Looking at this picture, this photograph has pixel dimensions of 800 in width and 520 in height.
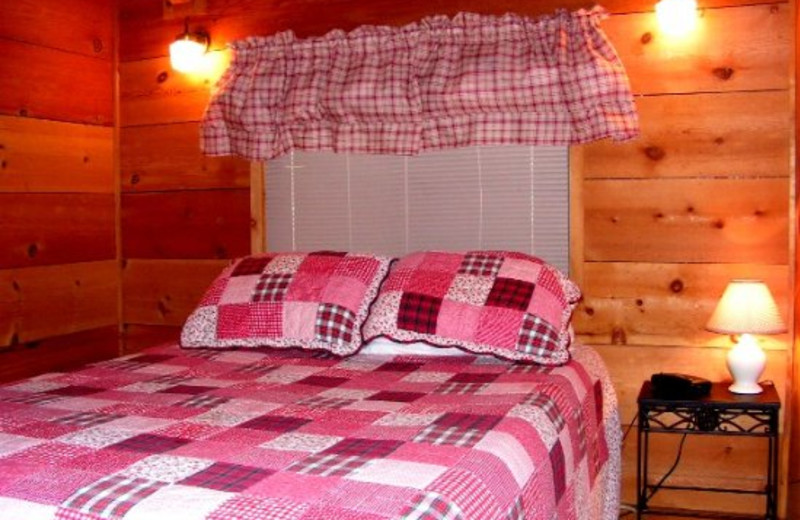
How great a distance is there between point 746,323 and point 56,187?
8.32 ft

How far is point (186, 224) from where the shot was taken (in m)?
3.51

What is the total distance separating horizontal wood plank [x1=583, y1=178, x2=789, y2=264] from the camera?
2740mm

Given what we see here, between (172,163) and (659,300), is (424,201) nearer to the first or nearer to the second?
(659,300)

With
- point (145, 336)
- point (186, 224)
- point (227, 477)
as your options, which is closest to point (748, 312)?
point (227, 477)

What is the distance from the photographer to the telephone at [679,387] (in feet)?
8.40

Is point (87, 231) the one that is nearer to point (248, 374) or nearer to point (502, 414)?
point (248, 374)

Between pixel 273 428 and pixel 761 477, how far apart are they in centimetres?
184

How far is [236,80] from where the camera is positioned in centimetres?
326

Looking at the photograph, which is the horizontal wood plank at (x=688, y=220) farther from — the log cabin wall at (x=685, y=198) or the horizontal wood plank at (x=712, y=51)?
the horizontal wood plank at (x=712, y=51)

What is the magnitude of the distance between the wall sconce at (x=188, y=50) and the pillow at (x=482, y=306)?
4.41 feet

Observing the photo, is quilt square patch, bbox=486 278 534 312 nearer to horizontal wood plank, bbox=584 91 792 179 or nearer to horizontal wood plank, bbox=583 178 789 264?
horizontal wood plank, bbox=583 178 789 264

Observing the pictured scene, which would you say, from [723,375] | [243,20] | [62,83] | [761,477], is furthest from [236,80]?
[761,477]

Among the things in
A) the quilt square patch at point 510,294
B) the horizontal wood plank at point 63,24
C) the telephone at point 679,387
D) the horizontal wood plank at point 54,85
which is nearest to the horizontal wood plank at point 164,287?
the horizontal wood plank at point 54,85

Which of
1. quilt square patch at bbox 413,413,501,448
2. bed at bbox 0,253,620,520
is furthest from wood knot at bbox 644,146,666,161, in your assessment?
quilt square patch at bbox 413,413,501,448
